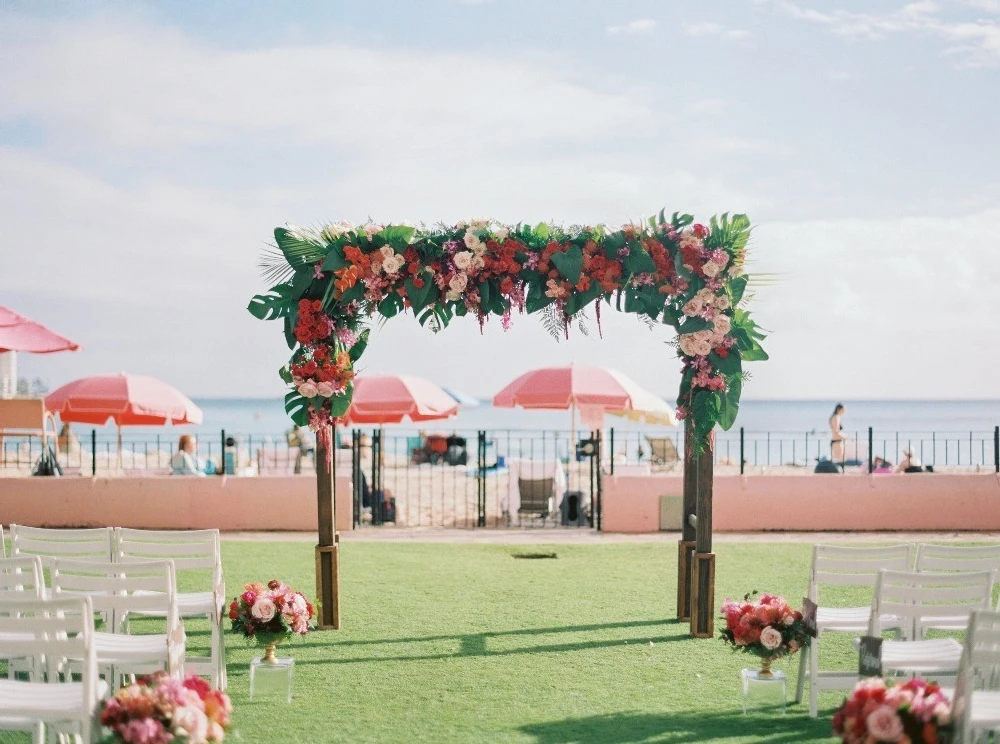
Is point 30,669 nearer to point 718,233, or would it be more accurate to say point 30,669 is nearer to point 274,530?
point 718,233

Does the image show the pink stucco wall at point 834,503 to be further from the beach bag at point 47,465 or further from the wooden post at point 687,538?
the beach bag at point 47,465

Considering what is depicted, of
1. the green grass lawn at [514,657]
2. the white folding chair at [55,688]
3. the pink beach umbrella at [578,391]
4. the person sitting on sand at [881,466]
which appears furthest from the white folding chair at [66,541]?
the person sitting on sand at [881,466]

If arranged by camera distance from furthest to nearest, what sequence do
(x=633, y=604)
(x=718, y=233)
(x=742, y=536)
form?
(x=742, y=536) → (x=633, y=604) → (x=718, y=233)

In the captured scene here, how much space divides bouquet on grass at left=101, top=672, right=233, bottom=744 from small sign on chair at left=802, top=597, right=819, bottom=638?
3.38 m

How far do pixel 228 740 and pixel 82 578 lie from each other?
4.01 feet

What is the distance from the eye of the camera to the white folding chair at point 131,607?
5.66m

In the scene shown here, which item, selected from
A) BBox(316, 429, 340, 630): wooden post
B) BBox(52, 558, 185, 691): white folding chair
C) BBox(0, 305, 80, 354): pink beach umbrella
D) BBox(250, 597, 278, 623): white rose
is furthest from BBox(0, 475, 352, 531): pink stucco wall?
BBox(52, 558, 185, 691): white folding chair

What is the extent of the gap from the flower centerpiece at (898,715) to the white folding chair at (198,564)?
3.85 m

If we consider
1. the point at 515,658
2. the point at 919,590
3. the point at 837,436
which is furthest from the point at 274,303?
the point at 837,436

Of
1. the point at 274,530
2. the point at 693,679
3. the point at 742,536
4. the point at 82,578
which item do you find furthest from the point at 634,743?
the point at 274,530

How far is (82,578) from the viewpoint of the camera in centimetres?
594

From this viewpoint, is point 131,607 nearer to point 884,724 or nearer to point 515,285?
point 515,285

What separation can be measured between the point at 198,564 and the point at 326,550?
68.2 inches

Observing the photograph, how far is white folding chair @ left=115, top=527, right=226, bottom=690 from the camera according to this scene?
21.8ft
